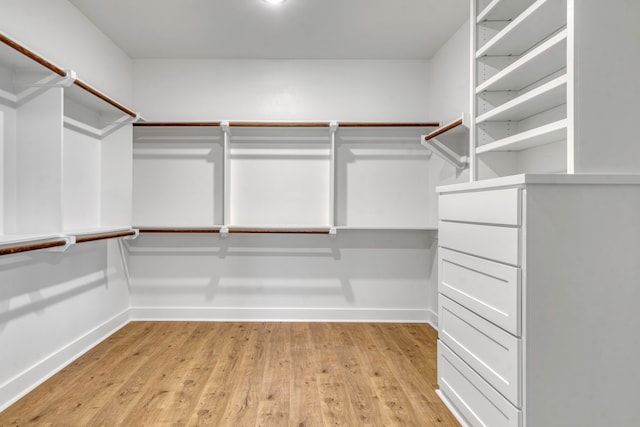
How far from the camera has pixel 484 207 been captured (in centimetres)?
150

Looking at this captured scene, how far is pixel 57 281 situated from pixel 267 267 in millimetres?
1547

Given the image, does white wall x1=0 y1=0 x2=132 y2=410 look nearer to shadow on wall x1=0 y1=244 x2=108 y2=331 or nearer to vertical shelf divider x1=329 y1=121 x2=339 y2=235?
shadow on wall x1=0 y1=244 x2=108 y2=331

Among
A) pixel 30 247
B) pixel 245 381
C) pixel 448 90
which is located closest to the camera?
pixel 30 247

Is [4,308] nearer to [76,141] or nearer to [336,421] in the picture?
[76,141]

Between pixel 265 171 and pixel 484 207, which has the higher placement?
pixel 265 171

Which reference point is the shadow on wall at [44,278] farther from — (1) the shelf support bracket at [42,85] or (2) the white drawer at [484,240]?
(2) the white drawer at [484,240]

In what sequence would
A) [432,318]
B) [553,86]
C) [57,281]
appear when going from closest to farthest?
[553,86] → [57,281] → [432,318]

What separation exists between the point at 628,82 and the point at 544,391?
1.08 meters

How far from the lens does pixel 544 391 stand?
4.08ft

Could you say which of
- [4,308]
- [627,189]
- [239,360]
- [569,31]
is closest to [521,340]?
[627,189]

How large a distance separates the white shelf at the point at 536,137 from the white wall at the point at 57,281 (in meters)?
2.48

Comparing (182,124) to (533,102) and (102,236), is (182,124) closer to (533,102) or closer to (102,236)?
(102,236)

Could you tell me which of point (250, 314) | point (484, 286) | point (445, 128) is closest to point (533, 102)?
point (484, 286)

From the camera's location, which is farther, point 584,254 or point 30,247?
point 30,247
